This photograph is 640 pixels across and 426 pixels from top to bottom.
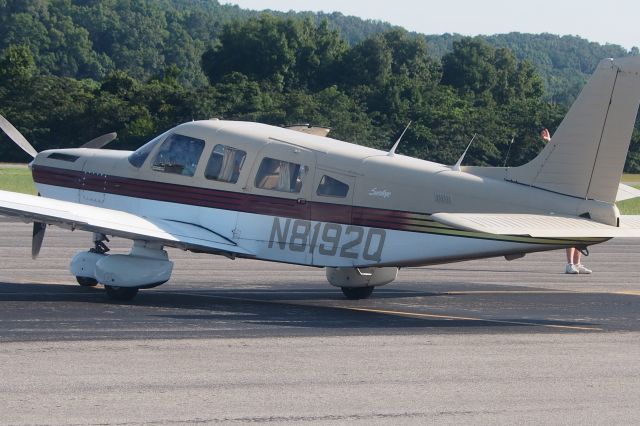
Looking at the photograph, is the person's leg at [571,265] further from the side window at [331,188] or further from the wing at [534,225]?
the side window at [331,188]

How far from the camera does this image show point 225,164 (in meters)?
17.0

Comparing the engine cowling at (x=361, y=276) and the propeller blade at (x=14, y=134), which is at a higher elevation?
the propeller blade at (x=14, y=134)

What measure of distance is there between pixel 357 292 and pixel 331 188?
2.06 metres

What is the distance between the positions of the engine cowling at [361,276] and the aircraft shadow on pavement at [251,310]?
11.5 inches

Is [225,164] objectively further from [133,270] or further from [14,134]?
[14,134]

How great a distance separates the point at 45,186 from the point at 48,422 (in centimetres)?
1035

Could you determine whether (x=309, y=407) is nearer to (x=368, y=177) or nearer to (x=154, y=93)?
(x=368, y=177)

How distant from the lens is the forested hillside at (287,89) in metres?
59.6

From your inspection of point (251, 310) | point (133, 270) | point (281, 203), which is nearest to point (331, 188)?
point (281, 203)

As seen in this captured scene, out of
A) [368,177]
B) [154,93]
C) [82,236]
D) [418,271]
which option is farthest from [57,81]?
[368,177]

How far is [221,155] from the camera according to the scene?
17.0 meters

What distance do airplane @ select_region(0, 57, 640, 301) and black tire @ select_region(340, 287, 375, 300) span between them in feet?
0.09

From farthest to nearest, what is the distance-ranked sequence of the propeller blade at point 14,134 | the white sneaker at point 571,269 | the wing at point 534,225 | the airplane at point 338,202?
the white sneaker at point 571,269 < the propeller blade at point 14,134 < the airplane at point 338,202 < the wing at point 534,225

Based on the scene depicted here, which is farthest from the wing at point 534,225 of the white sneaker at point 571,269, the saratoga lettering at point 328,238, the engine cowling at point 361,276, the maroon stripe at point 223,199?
the white sneaker at point 571,269
